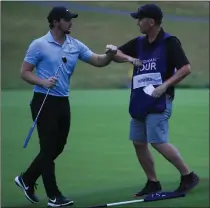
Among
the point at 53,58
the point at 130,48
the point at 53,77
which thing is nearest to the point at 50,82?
the point at 53,77

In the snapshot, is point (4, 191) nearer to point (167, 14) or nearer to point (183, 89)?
point (167, 14)

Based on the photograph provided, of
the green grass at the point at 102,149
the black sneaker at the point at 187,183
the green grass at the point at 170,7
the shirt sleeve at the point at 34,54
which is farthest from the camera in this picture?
the green grass at the point at 170,7

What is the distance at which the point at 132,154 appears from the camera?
7445mm

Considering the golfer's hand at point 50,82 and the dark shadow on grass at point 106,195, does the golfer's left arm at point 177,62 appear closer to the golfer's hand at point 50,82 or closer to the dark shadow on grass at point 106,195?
the golfer's hand at point 50,82

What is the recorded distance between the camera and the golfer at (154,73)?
13.9 feet

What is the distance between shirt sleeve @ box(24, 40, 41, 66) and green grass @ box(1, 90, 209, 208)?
1415mm

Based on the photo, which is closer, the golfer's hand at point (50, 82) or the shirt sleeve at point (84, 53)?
the golfer's hand at point (50, 82)

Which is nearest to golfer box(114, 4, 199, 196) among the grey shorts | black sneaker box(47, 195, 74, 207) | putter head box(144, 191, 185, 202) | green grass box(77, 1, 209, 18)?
the grey shorts

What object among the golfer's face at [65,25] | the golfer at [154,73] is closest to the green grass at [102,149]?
the golfer at [154,73]

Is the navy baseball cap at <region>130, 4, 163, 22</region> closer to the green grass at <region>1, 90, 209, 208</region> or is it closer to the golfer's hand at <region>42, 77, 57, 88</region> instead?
the golfer's hand at <region>42, 77, 57, 88</region>

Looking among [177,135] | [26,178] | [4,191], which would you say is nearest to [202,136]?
[177,135]

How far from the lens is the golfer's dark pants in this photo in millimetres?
4176

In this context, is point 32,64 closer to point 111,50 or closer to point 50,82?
point 50,82

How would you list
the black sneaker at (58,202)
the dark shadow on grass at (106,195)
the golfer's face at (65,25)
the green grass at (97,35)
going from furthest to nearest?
the green grass at (97,35)
the dark shadow on grass at (106,195)
the black sneaker at (58,202)
the golfer's face at (65,25)
